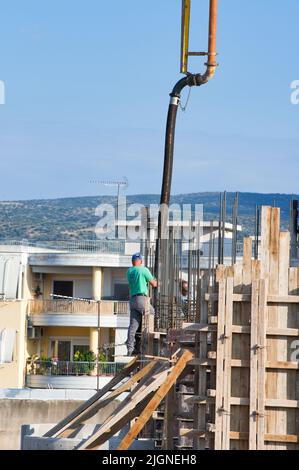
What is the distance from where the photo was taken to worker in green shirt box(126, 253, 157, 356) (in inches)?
1029

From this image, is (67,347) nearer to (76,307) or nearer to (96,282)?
(76,307)

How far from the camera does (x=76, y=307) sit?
6247cm

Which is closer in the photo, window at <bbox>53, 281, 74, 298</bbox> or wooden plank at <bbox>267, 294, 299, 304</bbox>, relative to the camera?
wooden plank at <bbox>267, 294, 299, 304</bbox>

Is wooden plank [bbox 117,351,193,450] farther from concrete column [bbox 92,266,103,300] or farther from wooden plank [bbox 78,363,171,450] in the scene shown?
concrete column [bbox 92,266,103,300]

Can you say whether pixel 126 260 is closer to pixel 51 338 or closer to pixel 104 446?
pixel 51 338

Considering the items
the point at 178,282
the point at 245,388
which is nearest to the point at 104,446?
the point at 245,388

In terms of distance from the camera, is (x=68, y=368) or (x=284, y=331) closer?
(x=284, y=331)

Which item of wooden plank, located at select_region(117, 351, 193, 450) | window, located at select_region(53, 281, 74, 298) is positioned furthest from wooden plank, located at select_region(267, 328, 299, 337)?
window, located at select_region(53, 281, 74, 298)

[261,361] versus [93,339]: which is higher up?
[93,339]

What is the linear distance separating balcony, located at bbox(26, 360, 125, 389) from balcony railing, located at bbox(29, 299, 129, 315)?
2184 millimetres

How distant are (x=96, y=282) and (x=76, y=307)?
64.8 inches

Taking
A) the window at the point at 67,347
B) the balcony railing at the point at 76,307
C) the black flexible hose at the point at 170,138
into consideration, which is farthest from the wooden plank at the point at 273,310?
the window at the point at 67,347

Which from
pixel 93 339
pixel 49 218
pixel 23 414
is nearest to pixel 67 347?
pixel 93 339

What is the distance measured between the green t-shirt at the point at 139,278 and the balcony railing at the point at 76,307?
35.6 metres
